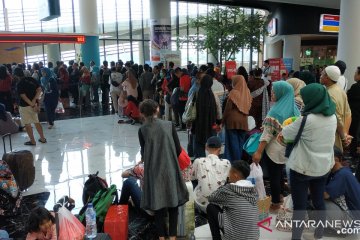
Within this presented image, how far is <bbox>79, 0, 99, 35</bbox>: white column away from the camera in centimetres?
1557

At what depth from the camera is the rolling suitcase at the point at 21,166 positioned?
4.48 m

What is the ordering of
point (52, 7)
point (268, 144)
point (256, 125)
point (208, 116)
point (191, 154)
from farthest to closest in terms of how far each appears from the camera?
point (52, 7)
point (191, 154)
point (256, 125)
point (208, 116)
point (268, 144)

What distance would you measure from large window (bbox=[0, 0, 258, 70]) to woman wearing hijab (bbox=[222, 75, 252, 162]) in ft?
42.7

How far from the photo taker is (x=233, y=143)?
188 inches

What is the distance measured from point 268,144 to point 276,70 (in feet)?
21.3

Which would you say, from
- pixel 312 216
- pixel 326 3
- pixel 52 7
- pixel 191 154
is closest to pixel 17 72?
pixel 52 7

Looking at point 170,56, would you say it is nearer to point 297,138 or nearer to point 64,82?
point 64,82

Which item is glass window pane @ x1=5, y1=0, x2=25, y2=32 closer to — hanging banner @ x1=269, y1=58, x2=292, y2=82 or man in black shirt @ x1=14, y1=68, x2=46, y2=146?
man in black shirt @ x1=14, y1=68, x2=46, y2=146

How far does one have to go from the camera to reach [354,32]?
7.82 m

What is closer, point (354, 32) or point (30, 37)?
point (354, 32)

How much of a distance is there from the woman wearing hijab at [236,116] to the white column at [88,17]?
1256 centimetres

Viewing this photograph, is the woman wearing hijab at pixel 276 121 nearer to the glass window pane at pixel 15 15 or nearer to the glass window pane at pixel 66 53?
the glass window pane at pixel 15 15

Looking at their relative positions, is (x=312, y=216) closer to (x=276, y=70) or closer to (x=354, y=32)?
(x=354, y=32)

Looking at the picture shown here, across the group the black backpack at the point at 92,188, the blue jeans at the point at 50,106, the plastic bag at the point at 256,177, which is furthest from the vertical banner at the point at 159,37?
the plastic bag at the point at 256,177
